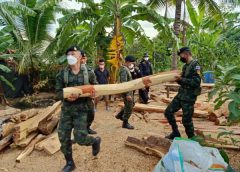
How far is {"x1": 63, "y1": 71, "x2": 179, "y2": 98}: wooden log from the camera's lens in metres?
4.52

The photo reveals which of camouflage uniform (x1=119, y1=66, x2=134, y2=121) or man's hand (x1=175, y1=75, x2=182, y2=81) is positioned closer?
man's hand (x1=175, y1=75, x2=182, y2=81)

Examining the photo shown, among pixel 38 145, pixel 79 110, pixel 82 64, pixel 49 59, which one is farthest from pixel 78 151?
pixel 49 59

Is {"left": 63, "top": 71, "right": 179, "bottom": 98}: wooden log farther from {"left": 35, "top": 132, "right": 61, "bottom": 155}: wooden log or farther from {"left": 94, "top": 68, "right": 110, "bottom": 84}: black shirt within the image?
{"left": 94, "top": 68, "right": 110, "bottom": 84}: black shirt

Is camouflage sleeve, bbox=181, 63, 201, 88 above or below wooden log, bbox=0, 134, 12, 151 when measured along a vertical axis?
above

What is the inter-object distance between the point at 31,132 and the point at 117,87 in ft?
8.72

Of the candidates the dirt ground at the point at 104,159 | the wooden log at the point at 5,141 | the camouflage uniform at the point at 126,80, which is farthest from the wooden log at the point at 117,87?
the wooden log at the point at 5,141

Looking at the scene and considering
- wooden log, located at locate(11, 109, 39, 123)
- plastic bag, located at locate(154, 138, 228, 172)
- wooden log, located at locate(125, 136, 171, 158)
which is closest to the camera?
plastic bag, located at locate(154, 138, 228, 172)

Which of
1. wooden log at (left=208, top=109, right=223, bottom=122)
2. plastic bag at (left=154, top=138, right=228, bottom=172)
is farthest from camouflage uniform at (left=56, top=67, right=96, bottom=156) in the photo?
wooden log at (left=208, top=109, right=223, bottom=122)

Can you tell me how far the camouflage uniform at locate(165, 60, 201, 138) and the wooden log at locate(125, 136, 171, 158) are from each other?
0.61 metres

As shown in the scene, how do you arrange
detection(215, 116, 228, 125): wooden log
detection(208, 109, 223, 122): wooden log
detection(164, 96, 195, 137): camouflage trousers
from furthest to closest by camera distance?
detection(208, 109, 223, 122): wooden log
detection(215, 116, 228, 125): wooden log
detection(164, 96, 195, 137): camouflage trousers

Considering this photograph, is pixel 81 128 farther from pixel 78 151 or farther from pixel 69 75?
pixel 78 151

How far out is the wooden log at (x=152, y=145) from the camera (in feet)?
16.6

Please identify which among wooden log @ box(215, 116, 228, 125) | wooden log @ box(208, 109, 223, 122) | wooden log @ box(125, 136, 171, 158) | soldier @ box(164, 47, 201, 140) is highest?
soldier @ box(164, 47, 201, 140)

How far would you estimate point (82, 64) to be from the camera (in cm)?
482
